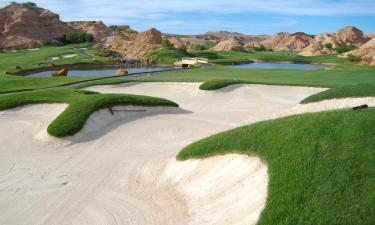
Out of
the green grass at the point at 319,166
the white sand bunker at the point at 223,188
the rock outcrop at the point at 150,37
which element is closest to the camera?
the green grass at the point at 319,166

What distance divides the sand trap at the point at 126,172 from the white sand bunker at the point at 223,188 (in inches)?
1.3

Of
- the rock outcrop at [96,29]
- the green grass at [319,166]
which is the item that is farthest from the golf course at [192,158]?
the rock outcrop at [96,29]

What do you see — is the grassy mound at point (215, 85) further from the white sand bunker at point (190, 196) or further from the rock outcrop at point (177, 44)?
the rock outcrop at point (177, 44)

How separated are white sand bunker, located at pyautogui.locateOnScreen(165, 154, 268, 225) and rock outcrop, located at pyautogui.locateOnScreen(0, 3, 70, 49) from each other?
11167 cm

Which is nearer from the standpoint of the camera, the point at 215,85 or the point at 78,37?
the point at 215,85

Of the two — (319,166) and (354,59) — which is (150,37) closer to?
(354,59)

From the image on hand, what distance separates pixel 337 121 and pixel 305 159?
1.83 m

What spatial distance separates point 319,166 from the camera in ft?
31.4

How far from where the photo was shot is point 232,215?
31.6 ft

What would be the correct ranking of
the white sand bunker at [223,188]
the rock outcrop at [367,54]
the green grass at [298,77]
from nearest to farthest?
the white sand bunker at [223,188], the green grass at [298,77], the rock outcrop at [367,54]

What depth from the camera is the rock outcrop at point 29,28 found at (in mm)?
115938

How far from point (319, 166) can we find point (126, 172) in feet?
25.9

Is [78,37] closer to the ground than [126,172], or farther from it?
farther from it

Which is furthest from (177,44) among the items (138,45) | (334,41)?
(334,41)
